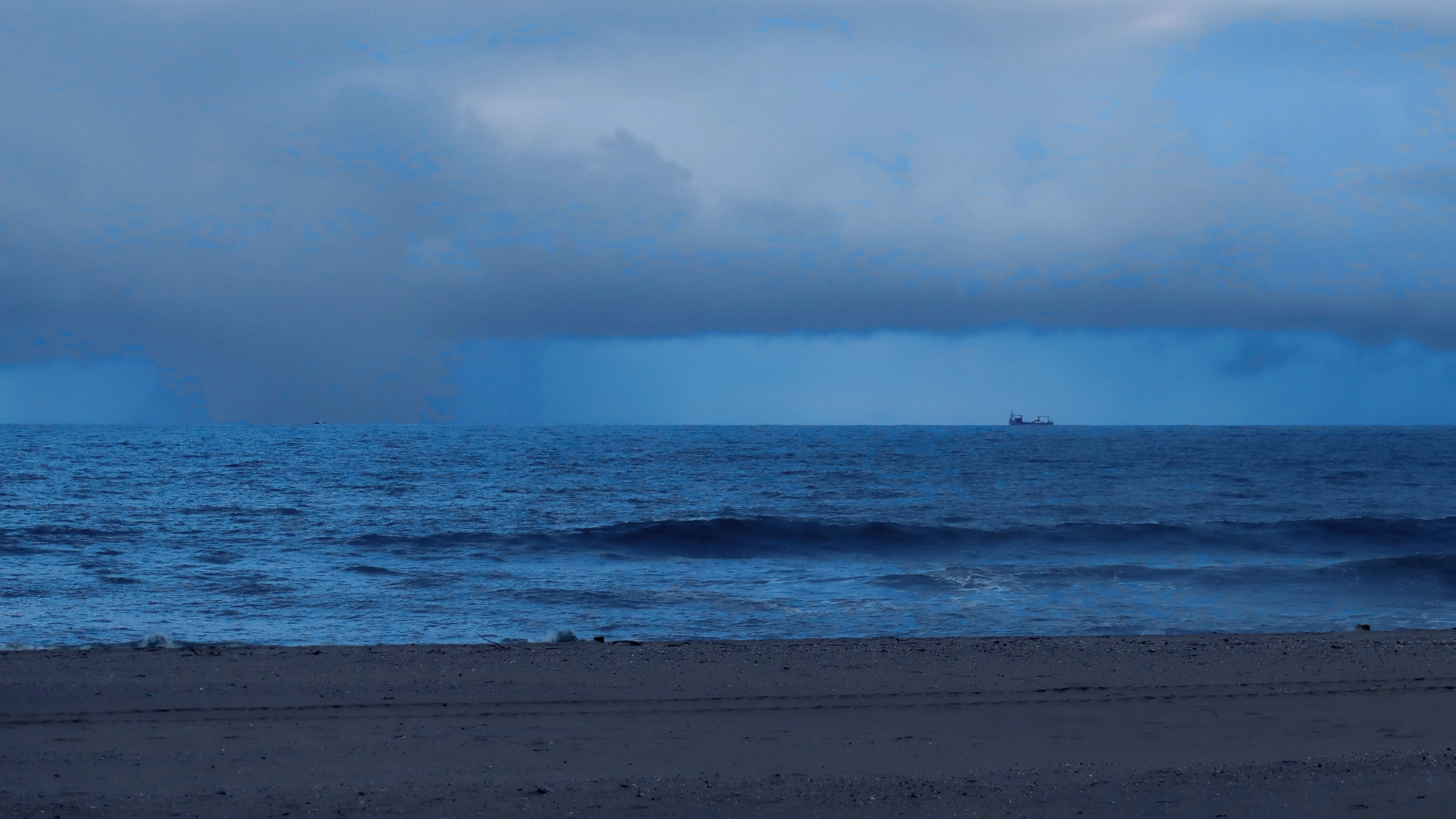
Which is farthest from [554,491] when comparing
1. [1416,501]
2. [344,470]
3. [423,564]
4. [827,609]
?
[1416,501]

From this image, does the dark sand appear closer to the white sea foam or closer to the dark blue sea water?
the white sea foam

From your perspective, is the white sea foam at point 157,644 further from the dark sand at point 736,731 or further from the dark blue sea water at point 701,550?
the dark blue sea water at point 701,550

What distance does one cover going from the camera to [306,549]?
25.3 metres

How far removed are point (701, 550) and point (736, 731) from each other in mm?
19356

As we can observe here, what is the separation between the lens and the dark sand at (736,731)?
23.1ft

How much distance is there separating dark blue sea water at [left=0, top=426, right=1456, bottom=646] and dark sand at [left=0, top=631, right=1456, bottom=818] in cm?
372

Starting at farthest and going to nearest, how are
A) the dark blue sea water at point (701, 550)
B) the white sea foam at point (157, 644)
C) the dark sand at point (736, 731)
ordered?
the dark blue sea water at point (701, 550) < the white sea foam at point (157, 644) < the dark sand at point (736, 731)

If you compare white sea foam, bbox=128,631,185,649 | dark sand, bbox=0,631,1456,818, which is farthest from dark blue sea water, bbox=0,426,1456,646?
dark sand, bbox=0,631,1456,818

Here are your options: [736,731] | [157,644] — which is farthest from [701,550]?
[736,731]

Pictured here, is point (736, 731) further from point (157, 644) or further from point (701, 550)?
point (701, 550)

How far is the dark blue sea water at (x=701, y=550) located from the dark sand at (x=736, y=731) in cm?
372

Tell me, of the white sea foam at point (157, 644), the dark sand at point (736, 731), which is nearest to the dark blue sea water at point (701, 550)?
the white sea foam at point (157, 644)

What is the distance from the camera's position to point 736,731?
346 inches

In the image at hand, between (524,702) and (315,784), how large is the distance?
262cm
